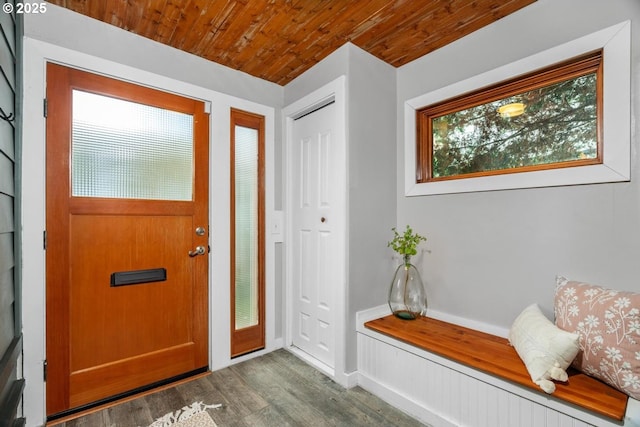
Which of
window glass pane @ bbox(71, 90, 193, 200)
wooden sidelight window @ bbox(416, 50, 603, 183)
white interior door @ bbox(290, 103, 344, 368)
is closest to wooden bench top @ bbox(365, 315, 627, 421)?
white interior door @ bbox(290, 103, 344, 368)

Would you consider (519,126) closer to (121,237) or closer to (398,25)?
(398,25)

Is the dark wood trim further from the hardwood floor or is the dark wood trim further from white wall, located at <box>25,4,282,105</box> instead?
white wall, located at <box>25,4,282,105</box>

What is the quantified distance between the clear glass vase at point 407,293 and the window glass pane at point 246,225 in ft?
3.82

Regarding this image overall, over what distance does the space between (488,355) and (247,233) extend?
186cm

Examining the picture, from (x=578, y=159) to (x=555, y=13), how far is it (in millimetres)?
810

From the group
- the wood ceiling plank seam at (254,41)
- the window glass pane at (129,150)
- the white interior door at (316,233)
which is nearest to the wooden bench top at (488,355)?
the white interior door at (316,233)

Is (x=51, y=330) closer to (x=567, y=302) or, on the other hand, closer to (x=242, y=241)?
(x=242, y=241)

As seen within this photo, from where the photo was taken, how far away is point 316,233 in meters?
2.42

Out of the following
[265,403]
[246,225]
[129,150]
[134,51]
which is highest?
[134,51]

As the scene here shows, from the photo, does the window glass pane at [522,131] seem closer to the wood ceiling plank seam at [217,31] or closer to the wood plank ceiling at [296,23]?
the wood plank ceiling at [296,23]

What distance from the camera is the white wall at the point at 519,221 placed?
58.1 inches

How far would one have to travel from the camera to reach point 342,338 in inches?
82.7

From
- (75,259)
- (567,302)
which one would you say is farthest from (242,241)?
(567,302)

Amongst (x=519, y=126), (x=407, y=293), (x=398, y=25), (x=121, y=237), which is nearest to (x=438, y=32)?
(x=398, y=25)
